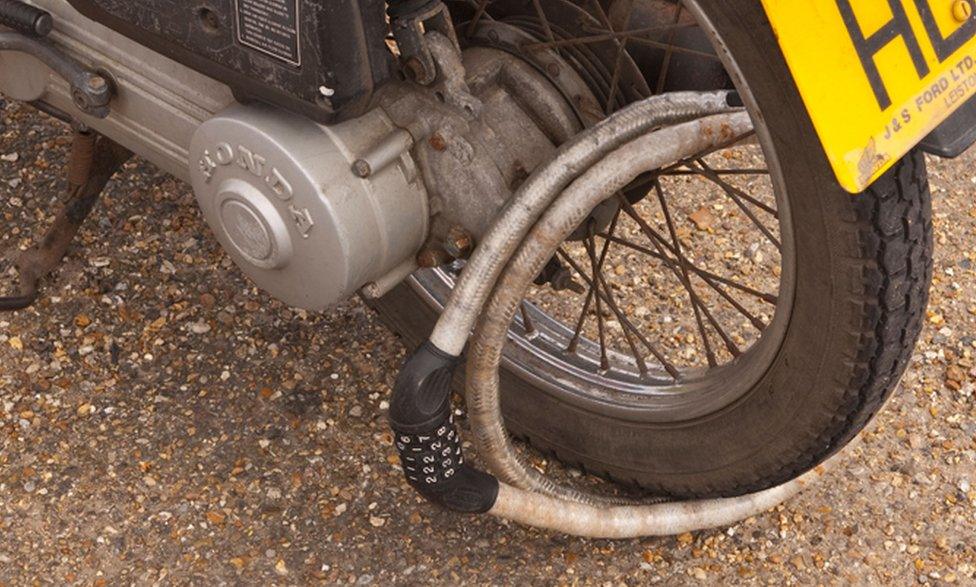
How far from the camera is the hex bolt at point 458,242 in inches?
72.2

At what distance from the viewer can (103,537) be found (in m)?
2.05

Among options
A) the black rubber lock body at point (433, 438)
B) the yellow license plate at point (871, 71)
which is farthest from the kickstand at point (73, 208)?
the yellow license plate at point (871, 71)

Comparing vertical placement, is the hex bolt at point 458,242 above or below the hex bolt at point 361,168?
below

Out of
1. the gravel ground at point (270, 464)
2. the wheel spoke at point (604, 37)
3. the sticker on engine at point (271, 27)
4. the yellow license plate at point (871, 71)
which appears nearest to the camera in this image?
the yellow license plate at point (871, 71)

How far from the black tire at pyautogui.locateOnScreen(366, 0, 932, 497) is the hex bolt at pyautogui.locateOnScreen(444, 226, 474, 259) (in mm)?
376

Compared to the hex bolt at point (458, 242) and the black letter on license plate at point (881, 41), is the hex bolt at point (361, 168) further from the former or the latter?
the black letter on license plate at point (881, 41)

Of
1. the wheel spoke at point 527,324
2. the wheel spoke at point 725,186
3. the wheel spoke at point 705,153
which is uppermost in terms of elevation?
the wheel spoke at point 705,153

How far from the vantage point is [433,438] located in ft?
5.86

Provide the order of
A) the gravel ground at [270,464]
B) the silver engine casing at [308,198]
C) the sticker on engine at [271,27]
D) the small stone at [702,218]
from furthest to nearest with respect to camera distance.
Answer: the small stone at [702,218] → the gravel ground at [270,464] → the silver engine casing at [308,198] → the sticker on engine at [271,27]

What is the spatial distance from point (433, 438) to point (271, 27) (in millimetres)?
560

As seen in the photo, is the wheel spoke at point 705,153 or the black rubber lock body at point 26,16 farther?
the black rubber lock body at point 26,16

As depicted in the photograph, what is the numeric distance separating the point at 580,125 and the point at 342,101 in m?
0.38

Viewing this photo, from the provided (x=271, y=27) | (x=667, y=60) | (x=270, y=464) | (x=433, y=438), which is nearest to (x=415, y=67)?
(x=271, y=27)

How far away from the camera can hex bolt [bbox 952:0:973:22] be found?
1512 millimetres
